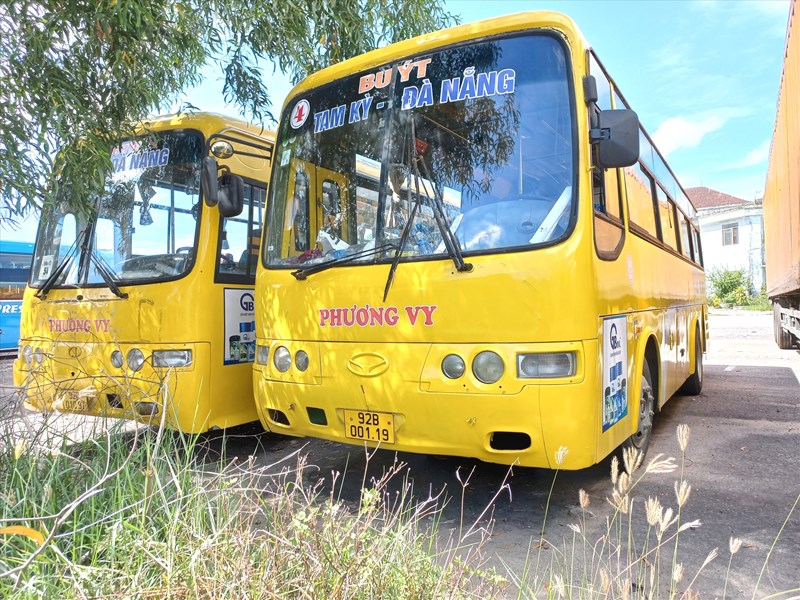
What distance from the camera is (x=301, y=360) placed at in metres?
3.90

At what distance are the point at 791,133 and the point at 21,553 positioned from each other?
922 centimetres

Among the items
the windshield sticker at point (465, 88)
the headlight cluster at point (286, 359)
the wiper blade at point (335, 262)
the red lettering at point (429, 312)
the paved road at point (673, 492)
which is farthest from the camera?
Result: the headlight cluster at point (286, 359)

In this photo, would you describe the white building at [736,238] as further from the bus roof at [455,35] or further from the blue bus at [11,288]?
the bus roof at [455,35]

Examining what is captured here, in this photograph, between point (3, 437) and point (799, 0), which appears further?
point (799, 0)

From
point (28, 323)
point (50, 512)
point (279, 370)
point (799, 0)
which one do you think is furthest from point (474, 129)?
point (799, 0)

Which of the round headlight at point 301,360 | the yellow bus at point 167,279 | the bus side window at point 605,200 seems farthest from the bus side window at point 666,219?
the yellow bus at point 167,279

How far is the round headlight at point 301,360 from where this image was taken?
3873 millimetres

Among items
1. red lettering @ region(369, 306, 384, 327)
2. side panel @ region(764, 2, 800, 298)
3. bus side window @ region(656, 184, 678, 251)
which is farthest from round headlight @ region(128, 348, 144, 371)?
side panel @ region(764, 2, 800, 298)

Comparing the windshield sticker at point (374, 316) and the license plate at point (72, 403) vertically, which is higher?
the windshield sticker at point (374, 316)

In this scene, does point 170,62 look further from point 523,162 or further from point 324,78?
point 523,162

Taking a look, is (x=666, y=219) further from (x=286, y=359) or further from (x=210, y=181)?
(x=210, y=181)

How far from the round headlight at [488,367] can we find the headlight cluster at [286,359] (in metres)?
1.18

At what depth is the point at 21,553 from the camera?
2164 mm

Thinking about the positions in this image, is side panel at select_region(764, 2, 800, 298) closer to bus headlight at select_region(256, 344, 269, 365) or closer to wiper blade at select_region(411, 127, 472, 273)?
wiper blade at select_region(411, 127, 472, 273)
